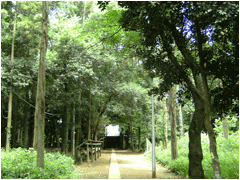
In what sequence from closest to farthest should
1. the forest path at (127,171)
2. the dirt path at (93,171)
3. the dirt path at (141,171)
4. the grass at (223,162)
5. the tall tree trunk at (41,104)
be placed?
the grass at (223,162) → the tall tree trunk at (41,104) → the dirt path at (141,171) → the forest path at (127,171) → the dirt path at (93,171)

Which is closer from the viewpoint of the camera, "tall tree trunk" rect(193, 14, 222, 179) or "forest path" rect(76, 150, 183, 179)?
"tall tree trunk" rect(193, 14, 222, 179)

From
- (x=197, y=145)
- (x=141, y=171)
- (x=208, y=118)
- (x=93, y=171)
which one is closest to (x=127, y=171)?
(x=141, y=171)

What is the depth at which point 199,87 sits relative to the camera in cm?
699

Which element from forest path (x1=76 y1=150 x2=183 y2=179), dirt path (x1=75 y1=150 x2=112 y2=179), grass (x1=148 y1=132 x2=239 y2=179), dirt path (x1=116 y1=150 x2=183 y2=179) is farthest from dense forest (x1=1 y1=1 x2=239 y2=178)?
dirt path (x1=75 y1=150 x2=112 y2=179)

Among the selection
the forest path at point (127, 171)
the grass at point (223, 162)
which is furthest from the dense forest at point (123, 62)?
the forest path at point (127, 171)

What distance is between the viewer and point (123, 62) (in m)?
15.9

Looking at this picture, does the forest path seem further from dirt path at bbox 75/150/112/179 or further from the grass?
the grass

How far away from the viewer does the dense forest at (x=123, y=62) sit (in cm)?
558

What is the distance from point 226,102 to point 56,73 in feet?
33.6

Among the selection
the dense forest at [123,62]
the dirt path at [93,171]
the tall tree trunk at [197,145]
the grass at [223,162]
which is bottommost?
the dirt path at [93,171]

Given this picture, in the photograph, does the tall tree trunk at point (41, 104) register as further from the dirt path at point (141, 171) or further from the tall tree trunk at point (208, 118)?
the tall tree trunk at point (208, 118)

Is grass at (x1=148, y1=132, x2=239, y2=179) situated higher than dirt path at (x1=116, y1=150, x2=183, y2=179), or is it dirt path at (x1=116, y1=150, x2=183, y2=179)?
grass at (x1=148, y1=132, x2=239, y2=179)

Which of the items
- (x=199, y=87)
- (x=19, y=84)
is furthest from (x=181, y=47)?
(x=19, y=84)

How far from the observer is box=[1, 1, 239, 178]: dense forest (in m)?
5.58
